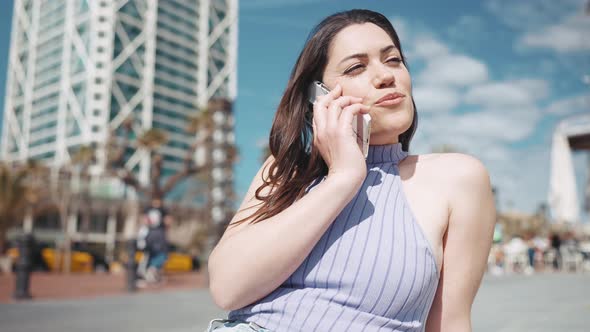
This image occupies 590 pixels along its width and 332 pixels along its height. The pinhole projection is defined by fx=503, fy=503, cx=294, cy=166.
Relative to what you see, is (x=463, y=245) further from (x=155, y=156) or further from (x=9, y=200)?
(x=9, y=200)

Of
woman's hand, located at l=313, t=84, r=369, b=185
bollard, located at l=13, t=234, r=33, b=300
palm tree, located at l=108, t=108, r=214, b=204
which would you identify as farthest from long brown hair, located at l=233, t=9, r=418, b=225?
palm tree, located at l=108, t=108, r=214, b=204

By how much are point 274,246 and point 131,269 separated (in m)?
9.68

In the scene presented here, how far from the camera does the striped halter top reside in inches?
41.1

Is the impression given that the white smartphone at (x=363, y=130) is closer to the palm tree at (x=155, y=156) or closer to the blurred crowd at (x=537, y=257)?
the blurred crowd at (x=537, y=257)

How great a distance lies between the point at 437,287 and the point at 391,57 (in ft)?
1.90

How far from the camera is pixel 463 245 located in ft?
3.71

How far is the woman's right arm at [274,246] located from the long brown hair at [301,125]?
157 mm

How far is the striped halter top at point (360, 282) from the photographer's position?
104cm

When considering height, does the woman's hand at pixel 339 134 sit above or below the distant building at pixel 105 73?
below

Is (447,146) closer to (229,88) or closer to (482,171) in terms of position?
(482,171)

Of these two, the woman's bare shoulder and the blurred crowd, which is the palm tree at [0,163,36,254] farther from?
the woman's bare shoulder

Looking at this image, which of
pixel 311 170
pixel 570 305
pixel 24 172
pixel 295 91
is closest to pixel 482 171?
pixel 311 170

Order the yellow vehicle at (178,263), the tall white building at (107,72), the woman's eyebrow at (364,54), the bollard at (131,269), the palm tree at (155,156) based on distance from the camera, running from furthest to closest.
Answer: the tall white building at (107,72) → the yellow vehicle at (178,263) → the palm tree at (155,156) → the bollard at (131,269) → the woman's eyebrow at (364,54)

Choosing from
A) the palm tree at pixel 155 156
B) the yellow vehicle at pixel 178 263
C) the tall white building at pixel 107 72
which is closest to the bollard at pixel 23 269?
the palm tree at pixel 155 156
